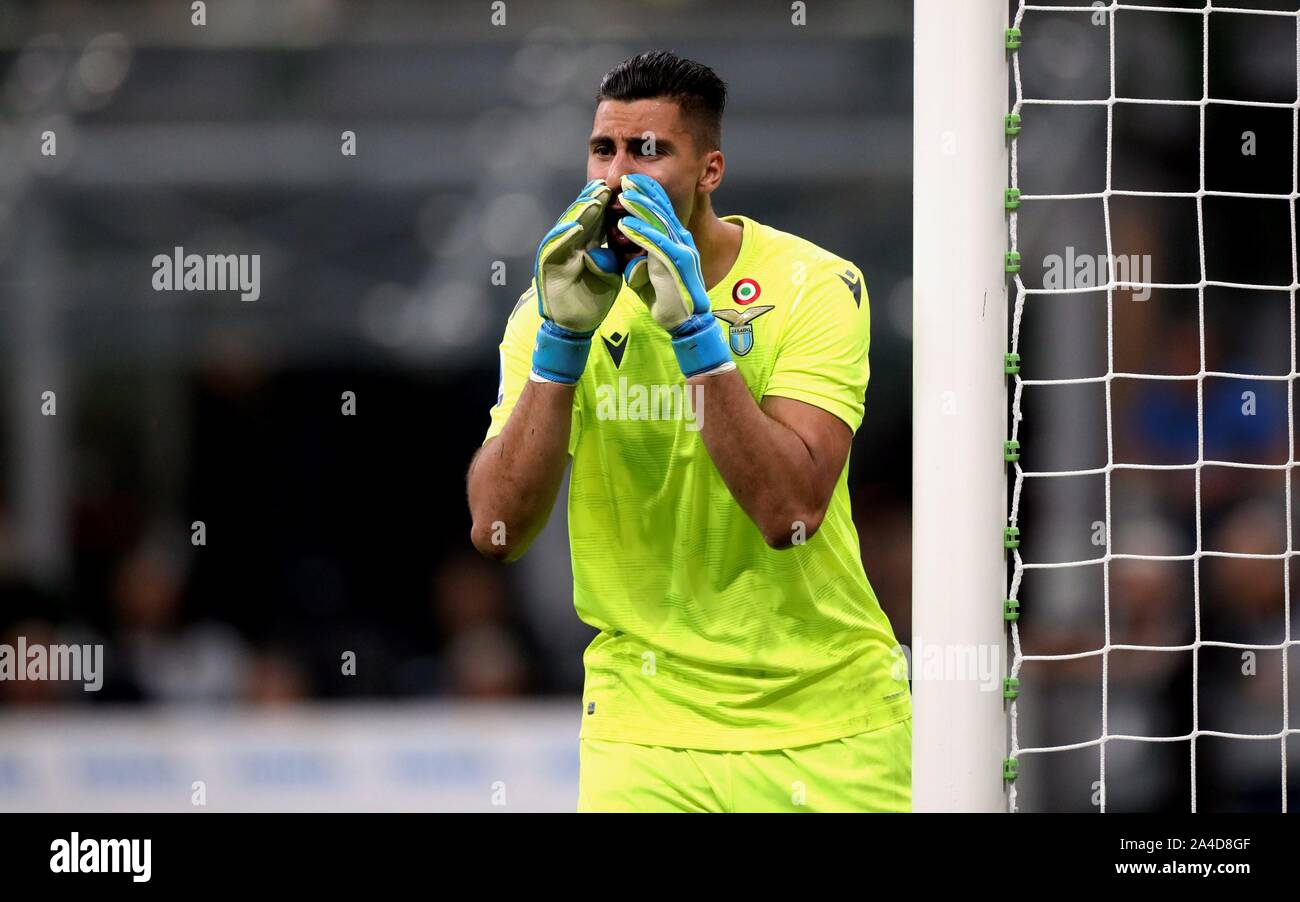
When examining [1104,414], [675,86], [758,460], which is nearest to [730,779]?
[758,460]

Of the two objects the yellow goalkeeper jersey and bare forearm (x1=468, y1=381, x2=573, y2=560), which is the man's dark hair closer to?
the yellow goalkeeper jersey

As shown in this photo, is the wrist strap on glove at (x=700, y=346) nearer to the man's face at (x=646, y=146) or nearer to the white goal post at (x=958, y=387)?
the man's face at (x=646, y=146)

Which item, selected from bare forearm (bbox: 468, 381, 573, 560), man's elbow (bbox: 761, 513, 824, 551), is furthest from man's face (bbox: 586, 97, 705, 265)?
man's elbow (bbox: 761, 513, 824, 551)

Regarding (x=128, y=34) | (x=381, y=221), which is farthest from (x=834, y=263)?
(x=128, y=34)

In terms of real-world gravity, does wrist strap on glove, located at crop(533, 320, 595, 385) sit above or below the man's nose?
below

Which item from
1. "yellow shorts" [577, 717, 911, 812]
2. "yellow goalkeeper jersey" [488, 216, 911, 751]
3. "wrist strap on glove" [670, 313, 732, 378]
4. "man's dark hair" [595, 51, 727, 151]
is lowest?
"yellow shorts" [577, 717, 911, 812]

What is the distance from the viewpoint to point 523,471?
7.18 feet

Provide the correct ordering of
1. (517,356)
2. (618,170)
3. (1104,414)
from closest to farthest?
(618,170) < (517,356) < (1104,414)

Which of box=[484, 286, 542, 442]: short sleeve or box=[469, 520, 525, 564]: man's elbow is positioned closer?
box=[469, 520, 525, 564]: man's elbow

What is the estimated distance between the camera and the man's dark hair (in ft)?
7.44

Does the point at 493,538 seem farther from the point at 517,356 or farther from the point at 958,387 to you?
the point at 958,387
